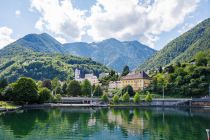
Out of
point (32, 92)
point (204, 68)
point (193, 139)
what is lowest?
point (193, 139)

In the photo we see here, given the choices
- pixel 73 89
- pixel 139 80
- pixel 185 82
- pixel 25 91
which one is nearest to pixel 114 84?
pixel 139 80

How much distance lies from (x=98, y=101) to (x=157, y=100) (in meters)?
26.2

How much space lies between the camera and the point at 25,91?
11025cm

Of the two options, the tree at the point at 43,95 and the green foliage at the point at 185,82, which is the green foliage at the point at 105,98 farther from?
the green foliage at the point at 185,82

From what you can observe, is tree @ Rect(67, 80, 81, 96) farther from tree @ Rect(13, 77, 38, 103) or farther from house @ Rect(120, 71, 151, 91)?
tree @ Rect(13, 77, 38, 103)

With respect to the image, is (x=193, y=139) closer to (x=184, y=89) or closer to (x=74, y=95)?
(x=184, y=89)

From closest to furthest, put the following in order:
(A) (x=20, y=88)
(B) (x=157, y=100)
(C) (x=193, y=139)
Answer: (C) (x=193, y=139), (A) (x=20, y=88), (B) (x=157, y=100)

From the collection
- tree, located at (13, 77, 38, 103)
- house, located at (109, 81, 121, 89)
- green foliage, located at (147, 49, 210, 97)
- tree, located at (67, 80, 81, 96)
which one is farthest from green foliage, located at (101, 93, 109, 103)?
house, located at (109, 81, 121, 89)

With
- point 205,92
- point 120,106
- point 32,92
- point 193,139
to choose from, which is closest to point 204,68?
point 205,92

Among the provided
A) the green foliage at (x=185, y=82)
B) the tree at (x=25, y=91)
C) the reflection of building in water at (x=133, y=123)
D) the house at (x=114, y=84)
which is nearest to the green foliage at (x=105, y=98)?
the green foliage at (x=185, y=82)

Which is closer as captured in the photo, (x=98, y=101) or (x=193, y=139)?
(x=193, y=139)

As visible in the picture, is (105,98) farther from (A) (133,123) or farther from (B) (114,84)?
(A) (133,123)

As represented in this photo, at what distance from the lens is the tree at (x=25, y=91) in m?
110

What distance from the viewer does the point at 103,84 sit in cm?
Answer: 18150
